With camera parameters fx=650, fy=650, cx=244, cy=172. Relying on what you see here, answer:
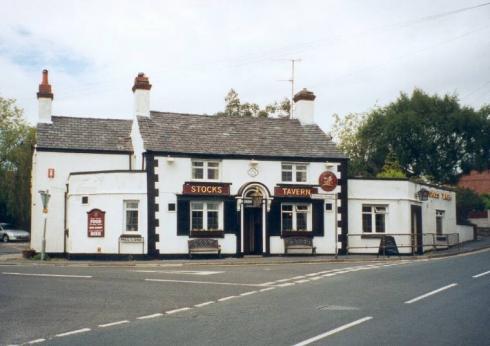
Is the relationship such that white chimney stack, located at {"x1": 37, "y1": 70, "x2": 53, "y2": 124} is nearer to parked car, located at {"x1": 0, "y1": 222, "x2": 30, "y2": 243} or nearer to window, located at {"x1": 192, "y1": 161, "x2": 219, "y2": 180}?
window, located at {"x1": 192, "y1": 161, "x2": 219, "y2": 180}

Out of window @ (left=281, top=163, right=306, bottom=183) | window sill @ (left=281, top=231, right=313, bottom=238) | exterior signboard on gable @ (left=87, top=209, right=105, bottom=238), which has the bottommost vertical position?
window sill @ (left=281, top=231, right=313, bottom=238)

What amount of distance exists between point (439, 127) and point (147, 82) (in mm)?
30822

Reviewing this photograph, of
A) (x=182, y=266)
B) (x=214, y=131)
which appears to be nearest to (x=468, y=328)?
(x=182, y=266)

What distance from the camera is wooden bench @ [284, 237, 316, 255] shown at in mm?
33594

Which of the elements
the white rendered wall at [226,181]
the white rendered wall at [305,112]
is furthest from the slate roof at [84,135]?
the white rendered wall at [305,112]

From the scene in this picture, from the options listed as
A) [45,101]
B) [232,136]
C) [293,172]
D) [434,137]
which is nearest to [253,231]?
[293,172]

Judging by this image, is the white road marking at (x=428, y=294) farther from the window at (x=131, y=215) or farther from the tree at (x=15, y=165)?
the tree at (x=15, y=165)

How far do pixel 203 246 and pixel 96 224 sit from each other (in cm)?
534

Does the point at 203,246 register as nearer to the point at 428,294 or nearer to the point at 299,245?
the point at 299,245

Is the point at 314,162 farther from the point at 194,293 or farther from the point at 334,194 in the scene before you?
the point at 194,293

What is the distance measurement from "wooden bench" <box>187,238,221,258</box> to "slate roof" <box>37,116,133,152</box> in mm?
7396

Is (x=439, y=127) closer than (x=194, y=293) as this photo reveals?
No

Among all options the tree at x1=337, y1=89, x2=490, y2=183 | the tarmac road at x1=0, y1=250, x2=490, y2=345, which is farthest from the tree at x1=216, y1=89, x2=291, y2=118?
the tarmac road at x1=0, y1=250, x2=490, y2=345

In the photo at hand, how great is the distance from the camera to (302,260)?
30.5 metres
